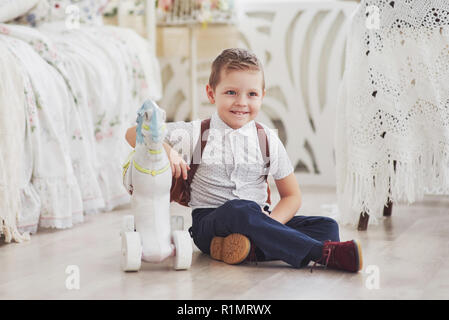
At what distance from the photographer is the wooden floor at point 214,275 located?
107 centimetres

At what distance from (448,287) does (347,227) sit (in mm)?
639

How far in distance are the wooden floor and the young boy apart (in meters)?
0.04

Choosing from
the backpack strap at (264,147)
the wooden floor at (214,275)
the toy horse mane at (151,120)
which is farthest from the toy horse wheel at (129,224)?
the backpack strap at (264,147)

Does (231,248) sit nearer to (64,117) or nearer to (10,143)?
(10,143)

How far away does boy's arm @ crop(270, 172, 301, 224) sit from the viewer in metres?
1.35

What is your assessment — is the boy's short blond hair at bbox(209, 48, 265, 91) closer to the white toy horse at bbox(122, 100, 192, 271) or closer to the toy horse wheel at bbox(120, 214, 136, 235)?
the white toy horse at bbox(122, 100, 192, 271)

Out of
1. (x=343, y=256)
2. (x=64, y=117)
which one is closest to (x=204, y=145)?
(x=343, y=256)

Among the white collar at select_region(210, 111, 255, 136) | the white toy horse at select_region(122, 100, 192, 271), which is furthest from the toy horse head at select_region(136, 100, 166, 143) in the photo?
the white collar at select_region(210, 111, 255, 136)

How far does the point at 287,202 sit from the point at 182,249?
28cm

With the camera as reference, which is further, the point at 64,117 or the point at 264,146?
the point at 64,117

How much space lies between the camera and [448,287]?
3.69 feet

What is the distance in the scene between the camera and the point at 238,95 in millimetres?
1324

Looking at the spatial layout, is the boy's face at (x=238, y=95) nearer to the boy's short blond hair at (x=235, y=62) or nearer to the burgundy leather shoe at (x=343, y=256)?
the boy's short blond hair at (x=235, y=62)

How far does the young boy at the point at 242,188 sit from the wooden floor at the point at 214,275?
0.04m
